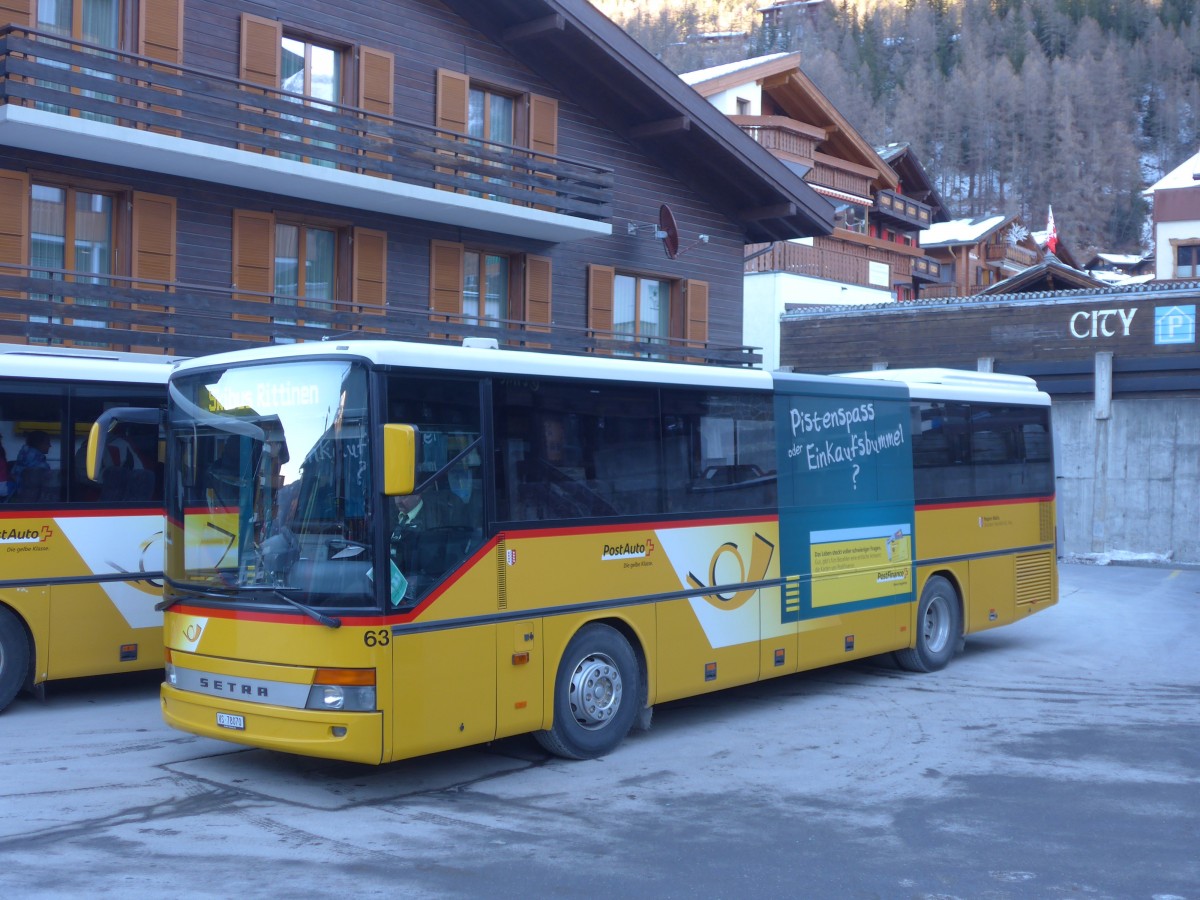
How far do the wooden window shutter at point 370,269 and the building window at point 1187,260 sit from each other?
133 feet

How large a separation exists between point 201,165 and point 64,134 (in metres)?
1.80

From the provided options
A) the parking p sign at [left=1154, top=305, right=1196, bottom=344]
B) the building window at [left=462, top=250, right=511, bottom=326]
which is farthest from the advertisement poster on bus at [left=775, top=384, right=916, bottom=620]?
the parking p sign at [left=1154, top=305, right=1196, bottom=344]

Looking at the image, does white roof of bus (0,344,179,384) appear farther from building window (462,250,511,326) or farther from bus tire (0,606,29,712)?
building window (462,250,511,326)

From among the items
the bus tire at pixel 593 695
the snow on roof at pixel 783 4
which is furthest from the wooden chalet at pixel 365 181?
the snow on roof at pixel 783 4

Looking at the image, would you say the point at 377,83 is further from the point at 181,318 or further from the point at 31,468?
the point at 31,468

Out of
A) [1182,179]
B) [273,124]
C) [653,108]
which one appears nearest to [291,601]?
[273,124]

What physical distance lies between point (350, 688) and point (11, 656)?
175 inches

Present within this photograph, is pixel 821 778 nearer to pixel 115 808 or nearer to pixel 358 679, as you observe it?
pixel 358 679

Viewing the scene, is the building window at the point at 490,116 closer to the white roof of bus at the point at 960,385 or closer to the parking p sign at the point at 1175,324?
the white roof of bus at the point at 960,385

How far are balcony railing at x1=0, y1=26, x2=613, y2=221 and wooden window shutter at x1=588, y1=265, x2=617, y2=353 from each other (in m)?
1.05

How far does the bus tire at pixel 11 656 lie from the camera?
1062 centimetres

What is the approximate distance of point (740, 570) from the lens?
10.9 metres

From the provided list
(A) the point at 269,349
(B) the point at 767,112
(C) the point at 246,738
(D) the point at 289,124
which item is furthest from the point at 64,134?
(B) the point at 767,112

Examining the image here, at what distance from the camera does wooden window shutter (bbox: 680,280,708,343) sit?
23.0m
